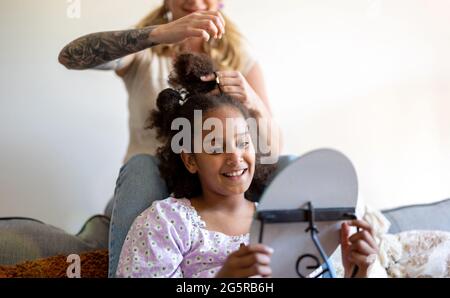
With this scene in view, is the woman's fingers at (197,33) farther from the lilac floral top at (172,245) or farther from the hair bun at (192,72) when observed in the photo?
the lilac floral top at (172,245)

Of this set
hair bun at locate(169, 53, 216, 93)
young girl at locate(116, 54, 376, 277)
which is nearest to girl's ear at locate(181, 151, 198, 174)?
young girl at locate(116, 54, 376, 277)

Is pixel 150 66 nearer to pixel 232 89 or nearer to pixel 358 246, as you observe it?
pixel 232 89

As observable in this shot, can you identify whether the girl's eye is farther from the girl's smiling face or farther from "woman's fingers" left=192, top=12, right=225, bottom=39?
"woman's fingers" left=192, top=12, right=225, bottom=39

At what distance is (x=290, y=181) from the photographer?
2.34ft

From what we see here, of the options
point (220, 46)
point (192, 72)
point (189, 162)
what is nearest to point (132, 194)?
point (189, 162)

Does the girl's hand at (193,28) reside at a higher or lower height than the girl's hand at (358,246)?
higher

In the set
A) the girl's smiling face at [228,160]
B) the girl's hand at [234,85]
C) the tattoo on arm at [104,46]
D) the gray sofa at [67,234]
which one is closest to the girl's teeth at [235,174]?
the girl's smiling face at [228,160]

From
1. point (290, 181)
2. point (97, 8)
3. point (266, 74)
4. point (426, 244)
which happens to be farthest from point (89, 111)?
point (426, 244)

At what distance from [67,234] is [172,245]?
1.31ft

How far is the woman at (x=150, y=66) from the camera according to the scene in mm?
923

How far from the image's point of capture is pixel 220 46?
119 cm

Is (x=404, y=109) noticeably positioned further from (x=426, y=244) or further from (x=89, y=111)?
(x=89, y=111)

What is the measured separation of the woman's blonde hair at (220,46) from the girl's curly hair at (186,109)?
0.14 metres
